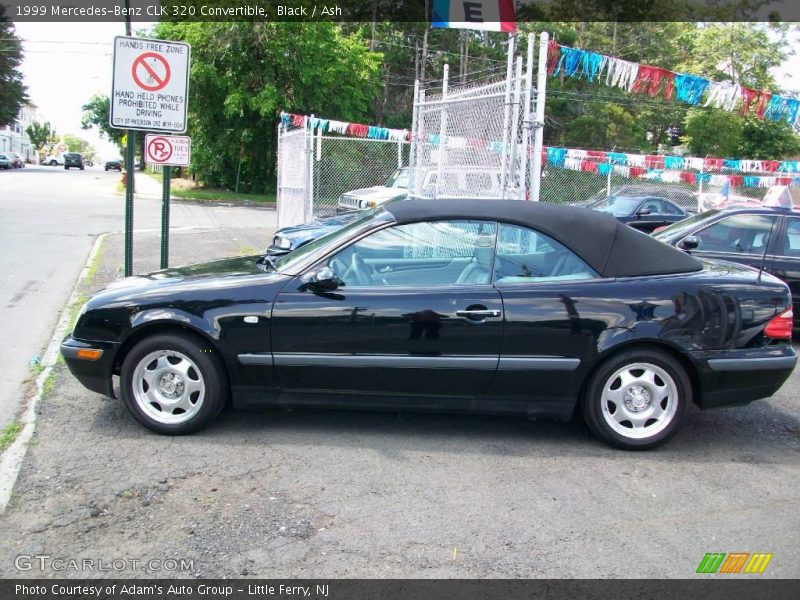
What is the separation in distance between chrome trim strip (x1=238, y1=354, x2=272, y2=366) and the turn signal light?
930 mm

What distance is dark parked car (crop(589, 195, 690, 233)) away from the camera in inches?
620

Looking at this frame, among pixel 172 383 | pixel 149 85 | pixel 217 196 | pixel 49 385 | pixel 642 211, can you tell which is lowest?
pixel 49 385

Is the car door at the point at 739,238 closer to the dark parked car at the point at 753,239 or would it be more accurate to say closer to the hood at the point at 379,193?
the dark parked car at the point at 753,239

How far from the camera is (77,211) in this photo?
72.5ft

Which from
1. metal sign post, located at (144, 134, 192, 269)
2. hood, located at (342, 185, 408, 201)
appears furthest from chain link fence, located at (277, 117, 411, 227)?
metal sign post, located at (144, 134, 192, 269)

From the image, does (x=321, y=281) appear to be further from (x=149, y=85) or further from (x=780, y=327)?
(x=149, y=85)

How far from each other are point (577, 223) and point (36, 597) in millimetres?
3722

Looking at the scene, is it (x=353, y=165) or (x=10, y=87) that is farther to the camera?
(x=10, y=87)

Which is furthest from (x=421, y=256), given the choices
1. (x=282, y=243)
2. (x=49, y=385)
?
(x=282, y=243)

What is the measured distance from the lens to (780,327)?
189 inches

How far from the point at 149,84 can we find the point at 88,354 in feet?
13.3

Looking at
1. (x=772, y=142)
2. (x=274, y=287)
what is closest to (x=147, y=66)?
(x=274, y=287)

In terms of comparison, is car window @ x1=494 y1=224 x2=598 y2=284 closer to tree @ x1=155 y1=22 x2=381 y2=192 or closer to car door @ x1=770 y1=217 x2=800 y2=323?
car door @ x1=770 y1=217 x2=800 y2=323

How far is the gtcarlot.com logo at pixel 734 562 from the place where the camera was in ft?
11.0
